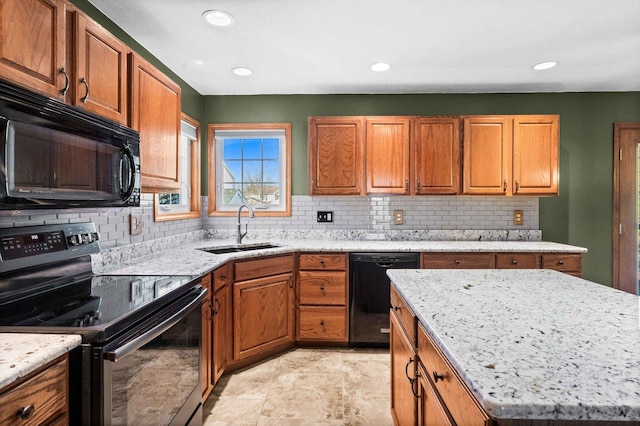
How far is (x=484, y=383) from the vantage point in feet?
2.22

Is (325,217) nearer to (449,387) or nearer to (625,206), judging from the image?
(449,387)

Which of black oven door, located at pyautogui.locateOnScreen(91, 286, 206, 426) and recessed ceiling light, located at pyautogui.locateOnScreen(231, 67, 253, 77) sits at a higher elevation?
recessed ceiling light, located at pyautogui.locateOnScreen(231, 67, 253, 77)

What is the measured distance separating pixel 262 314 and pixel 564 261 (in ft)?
8.39

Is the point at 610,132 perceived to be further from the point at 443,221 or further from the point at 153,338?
the point at 153,338

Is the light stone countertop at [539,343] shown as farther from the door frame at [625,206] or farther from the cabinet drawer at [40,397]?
the door frame at [625,206]

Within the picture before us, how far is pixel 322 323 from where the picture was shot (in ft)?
9.73

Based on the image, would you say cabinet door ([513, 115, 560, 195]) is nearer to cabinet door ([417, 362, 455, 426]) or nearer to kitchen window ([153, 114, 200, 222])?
cabinet door ([417, 362, 455, 426])

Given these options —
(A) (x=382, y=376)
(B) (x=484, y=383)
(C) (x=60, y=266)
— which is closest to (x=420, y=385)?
(B) (x=484, y=383)

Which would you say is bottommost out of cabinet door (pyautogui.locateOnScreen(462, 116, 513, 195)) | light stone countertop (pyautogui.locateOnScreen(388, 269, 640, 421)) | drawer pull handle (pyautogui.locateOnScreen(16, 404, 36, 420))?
drawer pull handle (pyautogui.locateOnScreen(16, 404, 36, 420))

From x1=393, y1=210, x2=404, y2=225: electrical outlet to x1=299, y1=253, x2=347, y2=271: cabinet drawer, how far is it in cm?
90

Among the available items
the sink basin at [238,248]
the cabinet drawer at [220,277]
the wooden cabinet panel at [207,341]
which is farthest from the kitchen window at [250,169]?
the wooden cabinet panel at [207,341]

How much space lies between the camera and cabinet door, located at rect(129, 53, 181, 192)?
182 centimetres

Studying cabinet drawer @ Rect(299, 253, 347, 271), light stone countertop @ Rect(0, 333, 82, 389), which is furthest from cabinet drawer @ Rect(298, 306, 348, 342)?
light stone countertop @ Rect(0, 333, 82, 389)

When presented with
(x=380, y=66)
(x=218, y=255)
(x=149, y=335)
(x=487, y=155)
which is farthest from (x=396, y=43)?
(x=149, y=335)
